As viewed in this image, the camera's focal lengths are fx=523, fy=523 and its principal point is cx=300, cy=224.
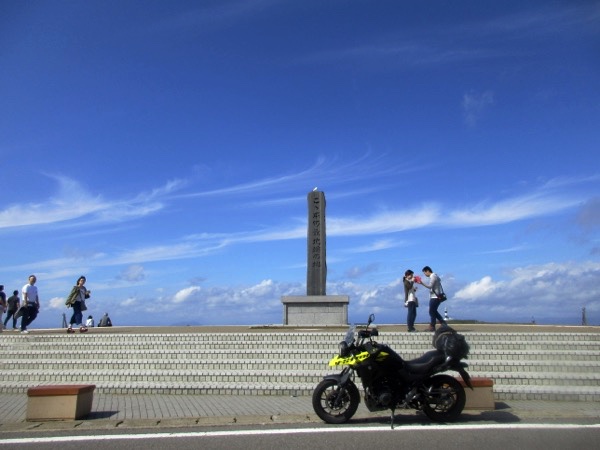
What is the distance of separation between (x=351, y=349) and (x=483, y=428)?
74.3 inches

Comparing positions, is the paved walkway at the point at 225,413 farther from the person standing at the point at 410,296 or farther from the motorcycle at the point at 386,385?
the person standing at the point at 410,296

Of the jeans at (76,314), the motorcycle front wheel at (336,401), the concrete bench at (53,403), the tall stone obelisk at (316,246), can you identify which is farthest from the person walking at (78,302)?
the motorcycle front wheel at (336,401)

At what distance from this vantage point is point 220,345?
1186cm

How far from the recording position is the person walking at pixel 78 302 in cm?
1462

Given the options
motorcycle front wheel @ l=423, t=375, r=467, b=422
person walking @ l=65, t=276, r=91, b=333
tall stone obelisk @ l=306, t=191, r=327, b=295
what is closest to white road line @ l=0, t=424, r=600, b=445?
motorcycle front wheel @ l=423, t=375, r=467, b=422

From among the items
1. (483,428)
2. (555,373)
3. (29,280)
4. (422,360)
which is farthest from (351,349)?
(29,280)

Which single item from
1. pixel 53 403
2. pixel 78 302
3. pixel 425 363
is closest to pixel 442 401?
A: pixel 425 363

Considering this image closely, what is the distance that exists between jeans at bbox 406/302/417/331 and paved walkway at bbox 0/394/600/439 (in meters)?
4.99

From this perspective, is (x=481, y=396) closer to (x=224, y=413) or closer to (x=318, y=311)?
(x=224, y=413)

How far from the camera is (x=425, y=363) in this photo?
7.02 metres

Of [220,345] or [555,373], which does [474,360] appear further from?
[220,345]

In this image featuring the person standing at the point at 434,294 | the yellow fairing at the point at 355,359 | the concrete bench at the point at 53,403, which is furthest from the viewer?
the person standing at the point at 434,294

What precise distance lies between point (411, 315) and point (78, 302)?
30.2 feet

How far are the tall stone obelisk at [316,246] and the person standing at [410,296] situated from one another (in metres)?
6.24
